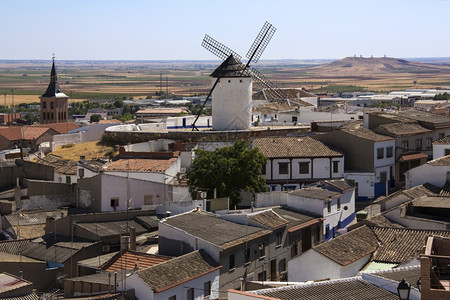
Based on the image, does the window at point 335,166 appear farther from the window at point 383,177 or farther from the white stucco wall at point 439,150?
the white stucco wall at point 439,150

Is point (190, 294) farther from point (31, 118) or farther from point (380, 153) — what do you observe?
point (31, 118)

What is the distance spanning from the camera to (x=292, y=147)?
3381cm

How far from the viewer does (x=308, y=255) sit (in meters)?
20.4

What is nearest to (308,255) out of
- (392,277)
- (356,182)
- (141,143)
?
(392,277)

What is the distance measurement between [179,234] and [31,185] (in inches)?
568

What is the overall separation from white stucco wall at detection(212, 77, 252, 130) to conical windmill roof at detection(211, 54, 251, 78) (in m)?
0.21

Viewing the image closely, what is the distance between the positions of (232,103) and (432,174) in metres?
12.4

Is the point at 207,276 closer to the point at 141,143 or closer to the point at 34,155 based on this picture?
the point at 141,143

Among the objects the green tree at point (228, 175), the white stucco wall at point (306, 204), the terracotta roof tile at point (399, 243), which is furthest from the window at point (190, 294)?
the green tree at point (228, 175)

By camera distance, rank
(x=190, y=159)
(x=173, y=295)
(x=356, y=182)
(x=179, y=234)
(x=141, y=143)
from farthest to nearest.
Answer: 1. (x=141, y=143)
2. (x=190, y=159)
3. (x=356, y=182)
4. (x=179, y=234)
5. (x=173, y=295)

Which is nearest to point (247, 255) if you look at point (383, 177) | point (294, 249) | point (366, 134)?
point (294, 249)

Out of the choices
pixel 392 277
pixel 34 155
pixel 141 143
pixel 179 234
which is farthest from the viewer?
pixel 34 155

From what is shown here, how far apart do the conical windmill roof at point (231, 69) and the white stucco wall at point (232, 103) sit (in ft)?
0.70

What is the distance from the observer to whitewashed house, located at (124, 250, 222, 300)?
1853 cm
